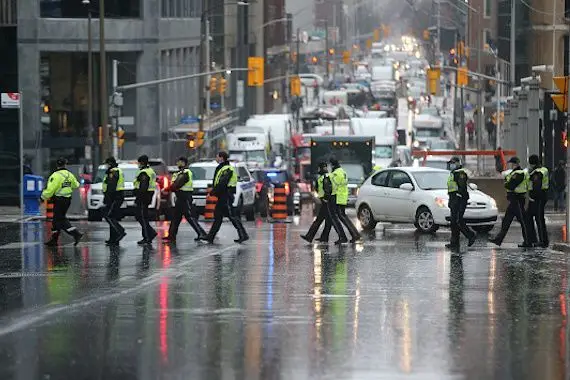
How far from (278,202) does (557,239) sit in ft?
31.3

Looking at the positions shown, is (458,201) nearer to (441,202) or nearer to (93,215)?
(441,202)

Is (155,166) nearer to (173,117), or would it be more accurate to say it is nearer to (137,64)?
(137,64)

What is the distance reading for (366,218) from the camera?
1239 inches

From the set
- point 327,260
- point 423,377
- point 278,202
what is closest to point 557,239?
point 327,260

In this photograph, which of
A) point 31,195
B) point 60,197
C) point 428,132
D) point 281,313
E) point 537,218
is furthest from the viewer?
point 428,132

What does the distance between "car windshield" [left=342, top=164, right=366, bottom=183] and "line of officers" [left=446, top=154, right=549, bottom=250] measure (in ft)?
66.7

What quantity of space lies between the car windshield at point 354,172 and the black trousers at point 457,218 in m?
20.3

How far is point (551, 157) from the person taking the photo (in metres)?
53.6

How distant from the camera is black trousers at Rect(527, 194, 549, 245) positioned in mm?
24594

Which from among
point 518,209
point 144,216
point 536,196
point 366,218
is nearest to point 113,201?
point 144,216

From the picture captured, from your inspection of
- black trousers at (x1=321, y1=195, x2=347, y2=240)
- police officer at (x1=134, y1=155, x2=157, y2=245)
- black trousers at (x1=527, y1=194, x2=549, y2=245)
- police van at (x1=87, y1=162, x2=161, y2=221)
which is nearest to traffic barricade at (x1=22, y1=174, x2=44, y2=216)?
police van at (x1=87, y1=162, x2=161, y2=221)

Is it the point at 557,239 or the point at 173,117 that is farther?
the point at 173,117

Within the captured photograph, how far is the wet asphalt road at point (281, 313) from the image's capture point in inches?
472

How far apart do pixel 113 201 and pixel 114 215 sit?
0.92ft
